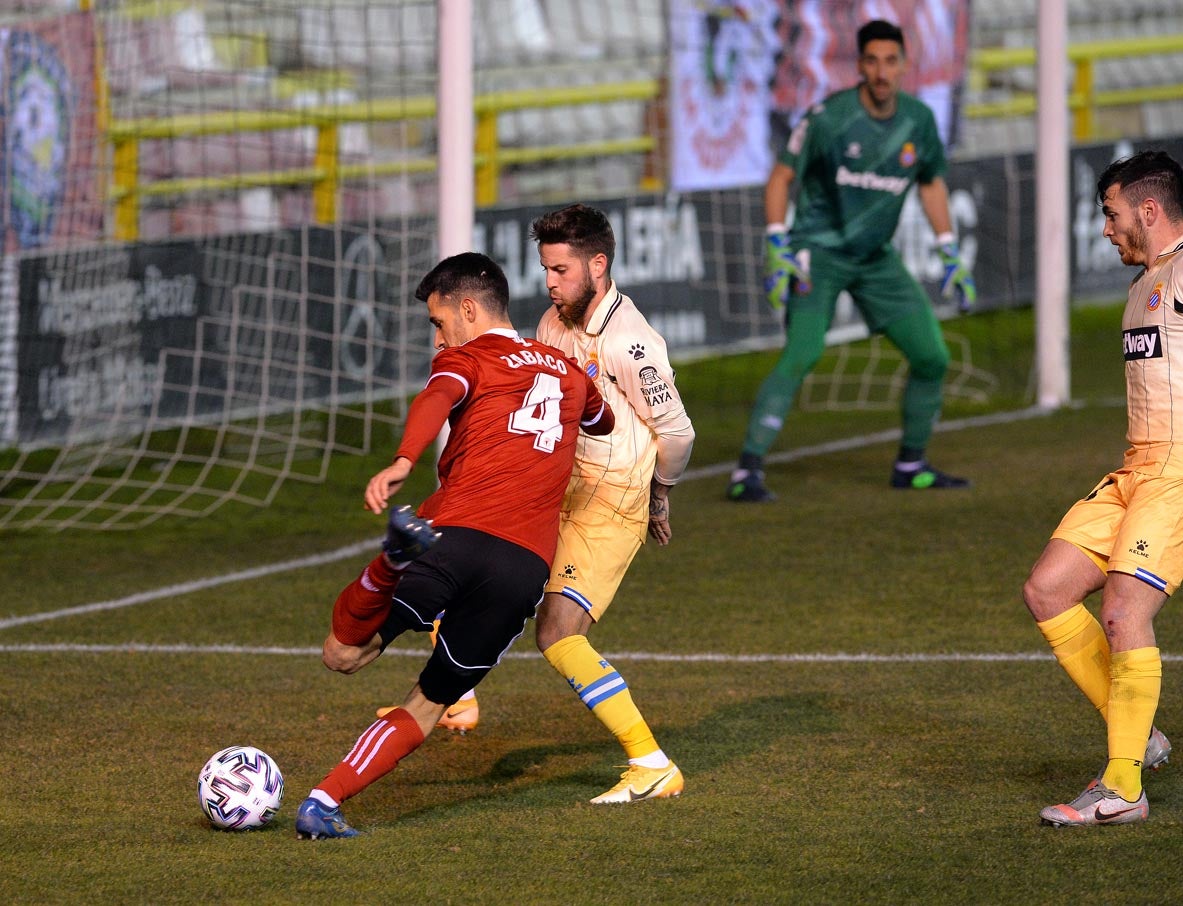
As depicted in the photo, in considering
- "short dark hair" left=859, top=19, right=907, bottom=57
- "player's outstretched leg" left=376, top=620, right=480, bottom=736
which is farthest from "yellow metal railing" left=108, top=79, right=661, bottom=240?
"player's outstretched leg" left=376, top=620, right=480, bottom=736

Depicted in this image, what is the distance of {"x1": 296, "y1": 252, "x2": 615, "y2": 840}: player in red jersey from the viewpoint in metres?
4.37

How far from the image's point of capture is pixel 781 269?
8773mm

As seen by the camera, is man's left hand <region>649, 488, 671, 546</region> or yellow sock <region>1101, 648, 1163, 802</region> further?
man's left hand <region>649, 488, 671, 546</region>

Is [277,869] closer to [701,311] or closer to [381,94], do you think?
[701,311]

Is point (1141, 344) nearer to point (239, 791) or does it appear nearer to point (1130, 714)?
point (1130, 714)

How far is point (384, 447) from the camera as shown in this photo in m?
10.6

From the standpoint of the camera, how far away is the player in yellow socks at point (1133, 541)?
14.5 feet

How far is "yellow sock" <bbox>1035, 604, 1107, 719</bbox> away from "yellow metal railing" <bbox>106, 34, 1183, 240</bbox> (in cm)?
727

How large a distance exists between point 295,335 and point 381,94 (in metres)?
4.26

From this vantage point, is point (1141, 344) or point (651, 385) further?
point (651, 385)

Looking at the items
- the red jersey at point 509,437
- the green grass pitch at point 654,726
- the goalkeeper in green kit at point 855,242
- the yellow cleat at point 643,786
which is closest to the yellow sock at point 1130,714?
the green grass pitch at point 654,726

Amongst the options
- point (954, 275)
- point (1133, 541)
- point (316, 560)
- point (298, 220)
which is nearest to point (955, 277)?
point (954, 275)

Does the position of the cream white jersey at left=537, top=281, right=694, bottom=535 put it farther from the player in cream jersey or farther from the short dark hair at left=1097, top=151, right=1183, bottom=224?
the short dark hair at left=1097, top=151, right=1183, bottom=224

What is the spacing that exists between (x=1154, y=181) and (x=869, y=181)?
4.36 meters
